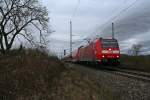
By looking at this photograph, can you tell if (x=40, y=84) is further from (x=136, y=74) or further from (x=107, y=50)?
(x=107, y=50)

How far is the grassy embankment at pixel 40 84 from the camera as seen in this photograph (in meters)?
11.1

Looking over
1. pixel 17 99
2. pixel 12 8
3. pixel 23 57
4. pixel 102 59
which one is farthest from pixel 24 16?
pixel 17 99

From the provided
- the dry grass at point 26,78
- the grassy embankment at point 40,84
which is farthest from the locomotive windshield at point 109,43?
the grassy embankment at point 40,84

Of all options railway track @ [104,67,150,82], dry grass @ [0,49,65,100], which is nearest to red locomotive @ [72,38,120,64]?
railway track @ [104,67,150,82]

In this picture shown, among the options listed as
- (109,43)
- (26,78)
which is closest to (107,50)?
(109,43)

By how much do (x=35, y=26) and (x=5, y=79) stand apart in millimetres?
20701

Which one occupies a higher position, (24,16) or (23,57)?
(24,16)

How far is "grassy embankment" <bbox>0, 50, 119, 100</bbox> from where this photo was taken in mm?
11094

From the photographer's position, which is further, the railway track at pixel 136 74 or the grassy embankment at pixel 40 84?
the railway track at pixel 136 74

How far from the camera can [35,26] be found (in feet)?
106

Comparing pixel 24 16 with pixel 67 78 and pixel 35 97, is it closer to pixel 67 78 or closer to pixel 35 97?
pixel 67 78

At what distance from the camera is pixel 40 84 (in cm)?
1195

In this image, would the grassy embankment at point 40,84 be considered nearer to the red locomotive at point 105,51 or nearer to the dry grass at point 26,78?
the dry grass at point 26,78

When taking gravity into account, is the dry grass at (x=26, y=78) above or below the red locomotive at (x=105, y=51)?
below
